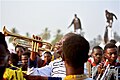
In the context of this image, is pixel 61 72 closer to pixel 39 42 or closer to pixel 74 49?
pixel 39 42

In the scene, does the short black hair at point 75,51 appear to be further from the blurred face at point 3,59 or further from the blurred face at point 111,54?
the blurred face at point 111,54

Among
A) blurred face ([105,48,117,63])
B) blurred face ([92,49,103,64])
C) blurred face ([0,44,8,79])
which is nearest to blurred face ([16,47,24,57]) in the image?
blurred face ([92,49,103,64])

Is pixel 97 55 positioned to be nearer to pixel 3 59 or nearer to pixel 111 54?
pixel 111 54

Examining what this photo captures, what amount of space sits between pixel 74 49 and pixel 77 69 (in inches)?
6.1

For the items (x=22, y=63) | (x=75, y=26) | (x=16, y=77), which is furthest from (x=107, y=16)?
(x=16, y=77)

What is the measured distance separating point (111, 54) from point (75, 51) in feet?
8.37

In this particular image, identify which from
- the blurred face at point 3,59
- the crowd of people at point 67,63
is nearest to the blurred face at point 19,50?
the crowd of people at point 67,63

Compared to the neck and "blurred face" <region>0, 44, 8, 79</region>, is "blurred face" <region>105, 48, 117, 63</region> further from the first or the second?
"blurred face" <region>0, 44, 8, 79</region>

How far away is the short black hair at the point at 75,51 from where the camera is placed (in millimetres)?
2590

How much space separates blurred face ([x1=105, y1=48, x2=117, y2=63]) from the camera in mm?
4952

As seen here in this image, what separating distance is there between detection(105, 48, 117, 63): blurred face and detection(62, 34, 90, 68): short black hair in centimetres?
237

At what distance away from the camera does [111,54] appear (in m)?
5.05

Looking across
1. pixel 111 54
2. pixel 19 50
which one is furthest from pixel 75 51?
pixel 19 50

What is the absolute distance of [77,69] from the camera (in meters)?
2.60
